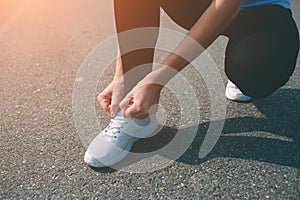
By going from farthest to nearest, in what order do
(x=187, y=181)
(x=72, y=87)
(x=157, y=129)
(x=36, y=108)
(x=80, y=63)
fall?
(x=80, y=63), (x=72, y=87), (x=36, y=108), (x=157, y=129), (x=187, y=181)

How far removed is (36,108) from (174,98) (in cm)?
43

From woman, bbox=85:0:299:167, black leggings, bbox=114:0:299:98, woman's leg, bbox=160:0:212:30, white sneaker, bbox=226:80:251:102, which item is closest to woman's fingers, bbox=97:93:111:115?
woman, bbox=85:0:299:167

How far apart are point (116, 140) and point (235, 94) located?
0.43m

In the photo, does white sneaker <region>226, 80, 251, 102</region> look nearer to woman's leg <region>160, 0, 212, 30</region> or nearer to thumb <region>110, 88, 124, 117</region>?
woman's leg <region>160, 0, 212, 30</region>

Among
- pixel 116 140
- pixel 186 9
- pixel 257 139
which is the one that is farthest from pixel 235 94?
pixel 116 140

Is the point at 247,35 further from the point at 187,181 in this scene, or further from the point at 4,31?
the point at 4,31

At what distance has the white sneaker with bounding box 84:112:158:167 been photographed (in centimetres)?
116

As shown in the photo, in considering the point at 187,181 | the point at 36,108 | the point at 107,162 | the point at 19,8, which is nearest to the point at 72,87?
the point at 36,108

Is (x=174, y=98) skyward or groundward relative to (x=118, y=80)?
groundward

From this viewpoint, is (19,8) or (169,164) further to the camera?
(19,8)

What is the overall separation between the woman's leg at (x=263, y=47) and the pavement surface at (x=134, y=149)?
0.53 ft

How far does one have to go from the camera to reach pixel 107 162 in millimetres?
1160

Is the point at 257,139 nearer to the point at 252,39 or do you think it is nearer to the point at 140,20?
the point at 252,39

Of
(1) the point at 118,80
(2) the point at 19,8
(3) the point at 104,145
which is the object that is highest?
(1) the point at 118,80
